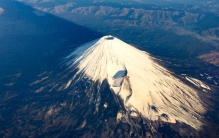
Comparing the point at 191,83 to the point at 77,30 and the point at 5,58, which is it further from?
the point at 77,30

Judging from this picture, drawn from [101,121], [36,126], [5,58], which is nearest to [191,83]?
[101,121]

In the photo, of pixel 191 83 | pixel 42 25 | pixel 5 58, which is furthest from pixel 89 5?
pixel 191 83

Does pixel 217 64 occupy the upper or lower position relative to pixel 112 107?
lower

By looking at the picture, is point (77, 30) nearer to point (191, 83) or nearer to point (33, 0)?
point (191, 83)

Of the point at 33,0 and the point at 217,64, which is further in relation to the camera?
the point at 33,0

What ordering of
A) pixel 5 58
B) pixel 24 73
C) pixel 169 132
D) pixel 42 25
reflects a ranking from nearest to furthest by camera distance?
pixel 169 132, pixel 24 73, pixel 5 58, pixel 42 25

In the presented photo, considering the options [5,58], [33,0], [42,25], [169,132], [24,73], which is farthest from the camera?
[33,0]
